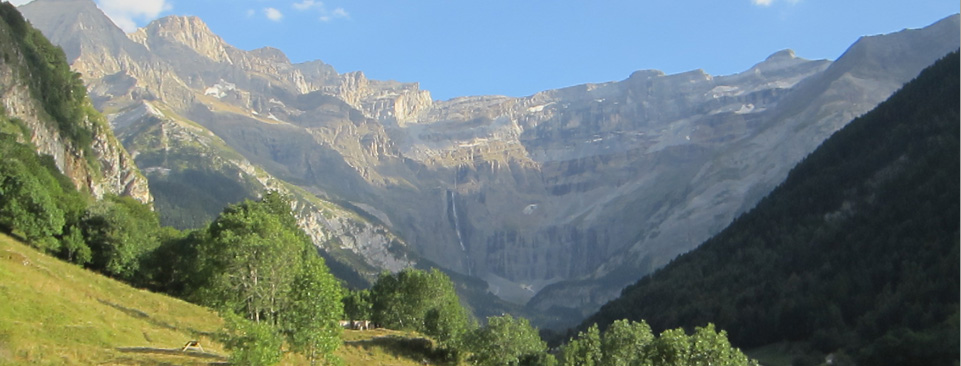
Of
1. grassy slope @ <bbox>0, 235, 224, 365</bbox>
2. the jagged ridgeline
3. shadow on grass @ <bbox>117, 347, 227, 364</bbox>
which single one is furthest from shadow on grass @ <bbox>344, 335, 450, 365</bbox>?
the jagged ridgeline

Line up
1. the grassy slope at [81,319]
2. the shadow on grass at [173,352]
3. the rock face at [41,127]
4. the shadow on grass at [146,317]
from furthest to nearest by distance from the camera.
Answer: the rock face at [41,127]
the shadow on grass at [146,317]
the shadow on grass at [173,352]
the grassy slope at [81,319]

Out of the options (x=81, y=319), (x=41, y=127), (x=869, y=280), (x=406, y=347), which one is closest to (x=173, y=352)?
(x=81, y=319)

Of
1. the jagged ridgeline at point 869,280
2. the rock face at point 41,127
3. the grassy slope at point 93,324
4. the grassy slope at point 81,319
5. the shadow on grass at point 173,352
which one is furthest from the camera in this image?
the rock face at point 41,127

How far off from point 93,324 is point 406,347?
39.9m

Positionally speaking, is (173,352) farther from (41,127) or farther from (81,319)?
(41,127)

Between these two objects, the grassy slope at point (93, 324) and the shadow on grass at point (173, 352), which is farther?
the shadow on grass at point (173, 352)

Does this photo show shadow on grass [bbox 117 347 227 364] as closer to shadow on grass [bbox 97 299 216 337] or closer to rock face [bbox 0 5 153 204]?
shadow on grass [bbox 97 299 216 337]

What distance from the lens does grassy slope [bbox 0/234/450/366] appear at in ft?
159

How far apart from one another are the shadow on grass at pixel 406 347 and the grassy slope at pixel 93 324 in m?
0.23

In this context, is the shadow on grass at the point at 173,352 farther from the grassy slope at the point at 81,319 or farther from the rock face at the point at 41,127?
the rock face at the point at 41,127

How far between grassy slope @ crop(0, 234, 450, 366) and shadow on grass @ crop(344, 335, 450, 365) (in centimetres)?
23

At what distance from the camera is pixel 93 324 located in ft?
187

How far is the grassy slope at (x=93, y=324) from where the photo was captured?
1907 inches

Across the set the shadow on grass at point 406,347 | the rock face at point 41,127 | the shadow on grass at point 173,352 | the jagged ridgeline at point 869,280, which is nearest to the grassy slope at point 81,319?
the shadow on grass at point 173,352
